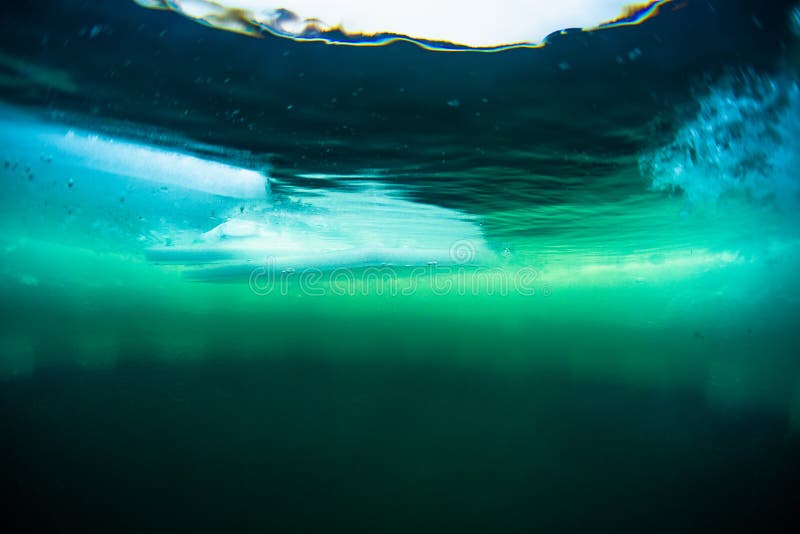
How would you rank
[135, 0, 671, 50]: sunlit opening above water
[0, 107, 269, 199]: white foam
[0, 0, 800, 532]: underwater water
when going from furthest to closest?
[0, 107, 269, 199]: white foam
[0, 0, 800, 532]: underwater water
[135, 0, 671, 50]: sunlit opening above water

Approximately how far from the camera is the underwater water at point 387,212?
4.75m

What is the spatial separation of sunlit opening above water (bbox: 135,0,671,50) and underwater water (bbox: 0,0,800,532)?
0.19 ft

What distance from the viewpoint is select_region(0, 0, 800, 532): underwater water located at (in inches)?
187

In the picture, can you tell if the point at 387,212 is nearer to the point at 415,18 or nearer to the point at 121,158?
the point at 121,158

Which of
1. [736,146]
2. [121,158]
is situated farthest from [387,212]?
[736,146]

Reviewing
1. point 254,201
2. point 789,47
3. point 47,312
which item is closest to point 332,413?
point 254,201

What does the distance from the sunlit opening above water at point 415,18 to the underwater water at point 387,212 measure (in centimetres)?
6

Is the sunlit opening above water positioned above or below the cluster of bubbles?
below

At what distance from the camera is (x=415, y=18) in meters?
4.04

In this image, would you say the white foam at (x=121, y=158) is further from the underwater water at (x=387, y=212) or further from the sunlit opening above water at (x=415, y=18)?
the sunlit opening above water at (x=415, y=18)

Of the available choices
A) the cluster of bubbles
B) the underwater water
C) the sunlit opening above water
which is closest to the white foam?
the underwater water

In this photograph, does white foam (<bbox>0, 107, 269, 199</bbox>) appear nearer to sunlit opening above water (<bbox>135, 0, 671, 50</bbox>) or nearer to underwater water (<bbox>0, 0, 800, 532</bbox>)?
underwater water (<bbox>0, 0, 800, 532</bbox>)

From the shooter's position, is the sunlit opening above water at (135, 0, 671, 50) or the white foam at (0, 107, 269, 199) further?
the white foam at (0, 107, 269, 199)

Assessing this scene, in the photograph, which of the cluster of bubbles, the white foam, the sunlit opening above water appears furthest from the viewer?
the white foam
